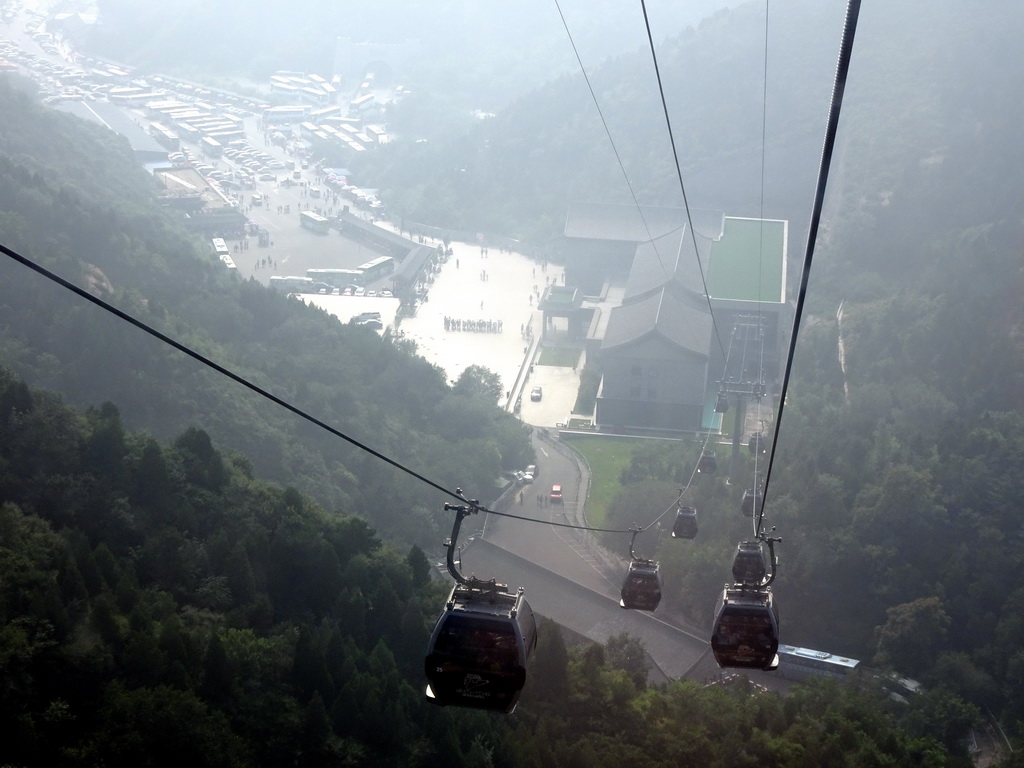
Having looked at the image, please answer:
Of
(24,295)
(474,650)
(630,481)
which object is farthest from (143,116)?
(474,650)

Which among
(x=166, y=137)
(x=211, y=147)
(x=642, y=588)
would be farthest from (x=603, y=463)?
(x=166, y=137)

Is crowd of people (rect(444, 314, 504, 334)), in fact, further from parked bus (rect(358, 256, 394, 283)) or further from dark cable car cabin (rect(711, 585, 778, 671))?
dark cable car cabin (rect(711, 585, 778, 671))

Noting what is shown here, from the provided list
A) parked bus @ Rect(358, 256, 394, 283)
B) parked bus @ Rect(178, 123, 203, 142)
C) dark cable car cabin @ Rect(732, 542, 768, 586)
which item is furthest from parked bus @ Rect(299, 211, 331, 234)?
dark cable car cabin @ Rect(732, 542, 768, 586)

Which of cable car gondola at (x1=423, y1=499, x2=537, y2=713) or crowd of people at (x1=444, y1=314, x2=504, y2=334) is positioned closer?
cable car gondola at (x1=423, y1=499, x2=537, y2=713)

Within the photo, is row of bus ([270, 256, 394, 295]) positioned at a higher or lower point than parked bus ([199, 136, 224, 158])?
lower

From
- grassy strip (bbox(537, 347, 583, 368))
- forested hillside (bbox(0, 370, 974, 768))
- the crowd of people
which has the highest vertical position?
the crowd of people

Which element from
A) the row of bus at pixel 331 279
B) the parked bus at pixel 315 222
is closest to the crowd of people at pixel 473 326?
the row of bus at pixel 331 279
